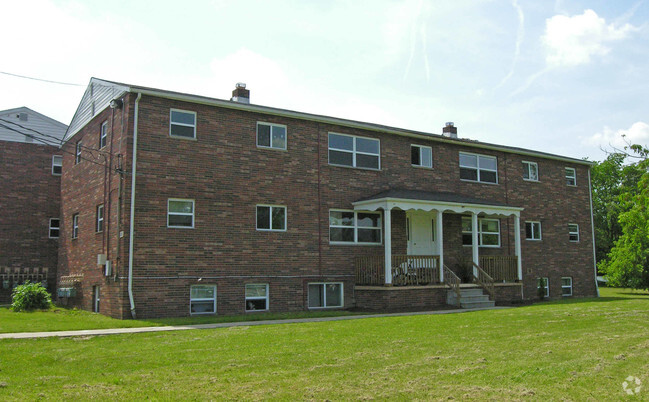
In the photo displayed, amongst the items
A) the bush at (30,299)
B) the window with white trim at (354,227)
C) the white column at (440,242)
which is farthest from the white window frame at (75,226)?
the white column at (440,242)

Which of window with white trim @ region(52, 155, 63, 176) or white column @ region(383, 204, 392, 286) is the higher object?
window with white trim @ region(52, 155, 63, 176)

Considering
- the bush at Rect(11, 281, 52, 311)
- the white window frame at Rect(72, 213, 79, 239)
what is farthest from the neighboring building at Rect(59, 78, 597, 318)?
the bush at Rect(11, 281, 52, 311)

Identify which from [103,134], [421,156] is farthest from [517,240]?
[103,134]

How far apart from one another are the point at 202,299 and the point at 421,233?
28.0 feet

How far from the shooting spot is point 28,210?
82.7ft

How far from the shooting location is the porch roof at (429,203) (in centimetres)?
1953

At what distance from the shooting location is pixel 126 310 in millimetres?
16078

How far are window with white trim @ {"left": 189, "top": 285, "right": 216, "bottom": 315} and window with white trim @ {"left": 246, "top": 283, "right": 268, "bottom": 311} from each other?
1.11 metres

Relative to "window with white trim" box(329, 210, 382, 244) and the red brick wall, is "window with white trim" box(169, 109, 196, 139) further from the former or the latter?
the red brick wall

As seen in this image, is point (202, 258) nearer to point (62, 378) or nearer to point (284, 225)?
point (284, 225)

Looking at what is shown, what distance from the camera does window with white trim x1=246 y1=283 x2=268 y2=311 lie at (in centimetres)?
1811

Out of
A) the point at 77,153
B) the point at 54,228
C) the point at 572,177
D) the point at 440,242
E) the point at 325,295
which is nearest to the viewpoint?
the point at 325,295

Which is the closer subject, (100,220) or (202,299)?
(202,299)

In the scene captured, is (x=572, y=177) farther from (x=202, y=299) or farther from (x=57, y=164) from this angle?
(x=57, y=164)
